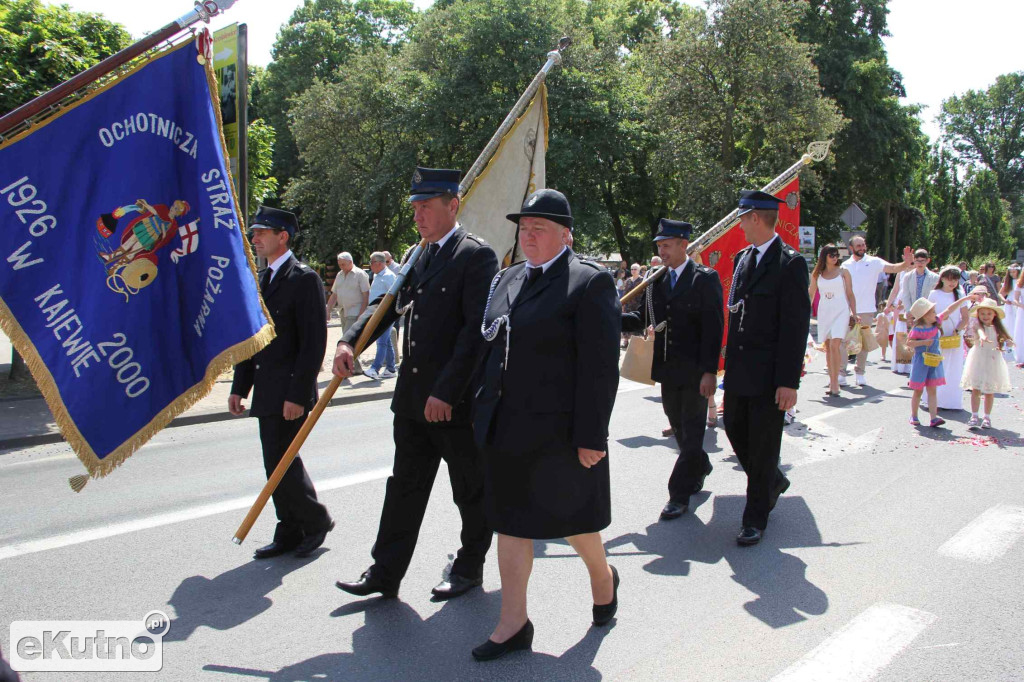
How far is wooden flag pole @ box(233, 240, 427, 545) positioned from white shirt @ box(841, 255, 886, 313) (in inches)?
350

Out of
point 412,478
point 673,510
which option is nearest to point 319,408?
point 412,478

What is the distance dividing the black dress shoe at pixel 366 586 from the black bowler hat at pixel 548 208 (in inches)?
75.1

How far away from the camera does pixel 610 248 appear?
42.9m

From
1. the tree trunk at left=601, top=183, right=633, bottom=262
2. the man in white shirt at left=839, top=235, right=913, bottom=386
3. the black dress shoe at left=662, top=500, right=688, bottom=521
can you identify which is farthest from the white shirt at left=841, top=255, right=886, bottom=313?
the tree trunk at left=601, top=183, right=633, bottom=262

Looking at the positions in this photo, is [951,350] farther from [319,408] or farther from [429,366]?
[319,408]

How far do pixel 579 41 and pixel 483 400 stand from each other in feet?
89.1

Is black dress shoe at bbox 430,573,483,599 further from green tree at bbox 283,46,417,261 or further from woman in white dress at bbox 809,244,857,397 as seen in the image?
green tree at bbox 283,46,417,261

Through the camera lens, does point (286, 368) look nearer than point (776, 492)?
Yes

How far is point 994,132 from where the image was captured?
81.5m

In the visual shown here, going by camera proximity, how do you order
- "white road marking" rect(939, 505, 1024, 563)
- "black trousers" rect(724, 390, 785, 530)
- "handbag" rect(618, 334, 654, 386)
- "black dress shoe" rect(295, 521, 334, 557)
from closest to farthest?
1. "black dress shoe" rect(295, 521, 334, 557)
2. "white road marking" rect(939, 505, 1024, 563)
3. "black trousers" rect(724, 390, 785, 530)
4. "handbag" rect(618, 334, 654, 386)

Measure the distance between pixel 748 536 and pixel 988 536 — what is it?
5.09 feet

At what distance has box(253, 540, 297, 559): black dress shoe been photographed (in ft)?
15.3

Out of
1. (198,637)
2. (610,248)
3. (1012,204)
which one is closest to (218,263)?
(198,637)

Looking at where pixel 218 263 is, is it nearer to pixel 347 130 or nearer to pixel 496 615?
pixel 496 615
